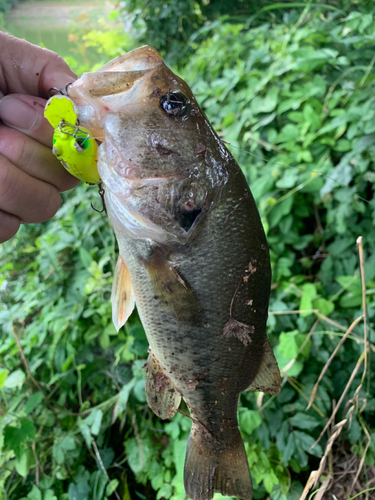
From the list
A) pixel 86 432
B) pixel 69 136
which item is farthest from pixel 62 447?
pixel 69 136

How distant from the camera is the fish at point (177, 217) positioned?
0.79 m

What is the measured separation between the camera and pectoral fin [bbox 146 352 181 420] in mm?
1004

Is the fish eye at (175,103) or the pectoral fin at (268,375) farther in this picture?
the pectoral fin at (268,375)

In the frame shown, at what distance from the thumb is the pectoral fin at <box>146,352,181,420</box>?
0.88m

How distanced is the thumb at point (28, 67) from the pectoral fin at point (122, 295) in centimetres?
54

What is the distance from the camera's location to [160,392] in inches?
40.0

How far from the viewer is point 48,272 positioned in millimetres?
2033

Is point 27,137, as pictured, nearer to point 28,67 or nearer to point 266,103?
point 28,67

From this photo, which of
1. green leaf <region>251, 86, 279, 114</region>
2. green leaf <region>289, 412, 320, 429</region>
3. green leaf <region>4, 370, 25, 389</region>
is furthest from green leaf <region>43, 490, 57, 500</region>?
green leaf <region>251, 86, 279, 114</region>

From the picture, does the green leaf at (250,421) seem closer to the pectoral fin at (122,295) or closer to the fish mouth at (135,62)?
the pectoral fin at (122,295)

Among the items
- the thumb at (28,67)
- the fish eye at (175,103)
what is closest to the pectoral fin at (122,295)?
the fish eye at (175,103)

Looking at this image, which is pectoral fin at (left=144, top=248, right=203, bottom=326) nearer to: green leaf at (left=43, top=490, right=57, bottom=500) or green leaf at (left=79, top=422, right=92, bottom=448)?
green leaf at (left=79, top=422, right=92, bottom=448)

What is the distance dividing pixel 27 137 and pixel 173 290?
0.56m

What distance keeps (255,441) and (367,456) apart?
55 cm
